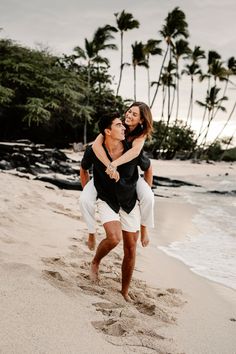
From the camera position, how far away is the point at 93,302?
265 centimetres

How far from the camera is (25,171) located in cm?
1159

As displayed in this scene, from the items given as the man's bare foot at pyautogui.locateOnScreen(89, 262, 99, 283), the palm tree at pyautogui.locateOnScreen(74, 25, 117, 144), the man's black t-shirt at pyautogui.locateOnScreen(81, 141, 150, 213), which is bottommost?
the man's bare foot at pyautogui.locateOnScreen(89, 262, 99, 283)

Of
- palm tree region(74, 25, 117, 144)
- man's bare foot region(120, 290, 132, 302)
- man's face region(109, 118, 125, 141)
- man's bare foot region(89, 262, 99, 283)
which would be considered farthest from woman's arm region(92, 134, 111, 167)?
palm tree region(74, 25, 117, 144)

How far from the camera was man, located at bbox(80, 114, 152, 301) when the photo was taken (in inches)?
113

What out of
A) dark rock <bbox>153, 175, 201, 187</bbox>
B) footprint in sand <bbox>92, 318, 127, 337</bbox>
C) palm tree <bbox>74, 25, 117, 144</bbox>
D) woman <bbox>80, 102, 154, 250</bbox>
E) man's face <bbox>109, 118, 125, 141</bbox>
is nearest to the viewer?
footprint in sand <bbox>92, 318, 127, 337</bbox>

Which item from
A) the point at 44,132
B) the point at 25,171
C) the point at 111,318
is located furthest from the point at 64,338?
the point at 44,132

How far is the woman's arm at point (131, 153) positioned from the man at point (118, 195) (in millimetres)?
65

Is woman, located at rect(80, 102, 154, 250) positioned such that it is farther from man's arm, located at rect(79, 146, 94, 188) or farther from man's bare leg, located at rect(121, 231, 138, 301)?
man's bare leg, located at rect(121, 231, 138, 301)

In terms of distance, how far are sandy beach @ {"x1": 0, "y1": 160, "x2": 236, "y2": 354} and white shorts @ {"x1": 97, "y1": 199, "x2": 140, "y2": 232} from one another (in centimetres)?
53

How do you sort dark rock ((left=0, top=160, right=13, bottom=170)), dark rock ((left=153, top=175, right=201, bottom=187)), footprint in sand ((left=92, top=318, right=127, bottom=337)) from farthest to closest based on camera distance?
dark rock ((left=153, top=175, right=201, bottom=187)) → dark rock ((left=0, top=160, right=13, bottom=170)) → footprint in sand ((left=92, top=318, right=127, bottom=337))

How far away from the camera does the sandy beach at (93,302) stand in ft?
6.73

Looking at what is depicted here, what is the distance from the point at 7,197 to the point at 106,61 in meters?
27.5

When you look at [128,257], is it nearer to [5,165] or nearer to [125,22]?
[5,165]

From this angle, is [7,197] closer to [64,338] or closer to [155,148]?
[64,338]
